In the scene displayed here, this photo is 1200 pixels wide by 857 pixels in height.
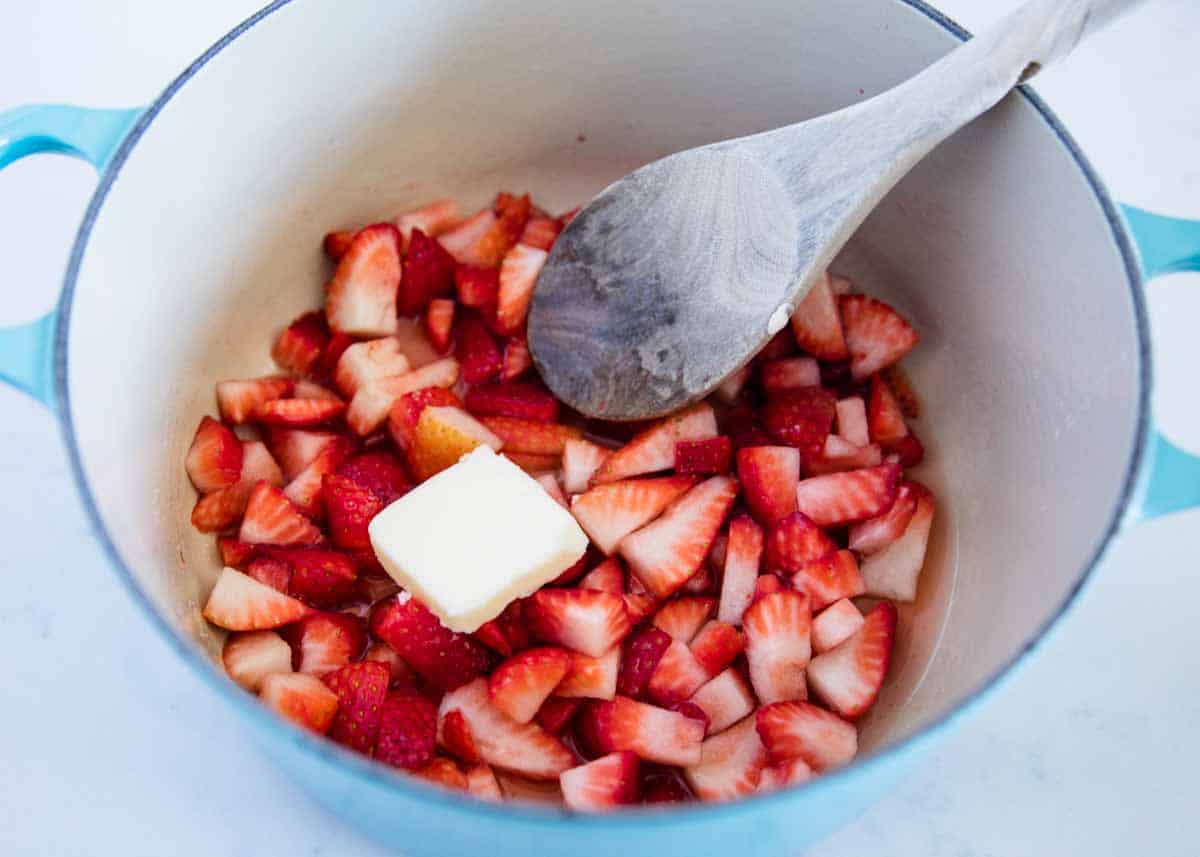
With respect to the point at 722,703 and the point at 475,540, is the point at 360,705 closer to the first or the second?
the point at 475,540

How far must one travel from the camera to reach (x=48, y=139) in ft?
3.26

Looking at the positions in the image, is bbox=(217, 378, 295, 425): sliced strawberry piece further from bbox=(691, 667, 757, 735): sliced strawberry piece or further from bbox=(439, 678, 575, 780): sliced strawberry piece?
bbox=(691, 667, 757, 735): sliced strawberry piece

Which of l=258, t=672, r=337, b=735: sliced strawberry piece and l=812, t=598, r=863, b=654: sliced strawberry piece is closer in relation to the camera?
l=258, t=672, r=337, b=735: sliced strawberry piece

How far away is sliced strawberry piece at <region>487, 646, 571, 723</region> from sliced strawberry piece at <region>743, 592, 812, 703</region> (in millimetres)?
189

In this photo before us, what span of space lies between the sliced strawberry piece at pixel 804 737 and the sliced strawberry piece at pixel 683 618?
0.12 m

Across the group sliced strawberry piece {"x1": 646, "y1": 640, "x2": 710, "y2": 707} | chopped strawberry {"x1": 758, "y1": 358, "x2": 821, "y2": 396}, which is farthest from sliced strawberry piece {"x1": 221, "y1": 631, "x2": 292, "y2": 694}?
chopped strawberry {"x1": 758, "y1": 358, "x2": 821, "y2": 396}

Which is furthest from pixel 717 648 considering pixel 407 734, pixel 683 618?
pixel 407 734

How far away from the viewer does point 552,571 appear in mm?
1121

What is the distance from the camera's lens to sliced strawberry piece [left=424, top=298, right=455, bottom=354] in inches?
54.4

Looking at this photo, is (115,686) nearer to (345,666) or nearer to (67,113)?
(345,666)

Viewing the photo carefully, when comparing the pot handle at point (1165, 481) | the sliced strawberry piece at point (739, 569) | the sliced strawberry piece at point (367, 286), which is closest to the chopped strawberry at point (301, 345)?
the sliced strawberry piece at point (367, 286)

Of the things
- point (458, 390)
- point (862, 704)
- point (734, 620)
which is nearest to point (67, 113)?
point (458, 390)

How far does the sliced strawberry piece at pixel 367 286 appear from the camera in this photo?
1338mm

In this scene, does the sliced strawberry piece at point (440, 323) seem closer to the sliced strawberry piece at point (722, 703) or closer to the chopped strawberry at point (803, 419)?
the chopped strawberry at point (803, 419)
